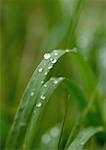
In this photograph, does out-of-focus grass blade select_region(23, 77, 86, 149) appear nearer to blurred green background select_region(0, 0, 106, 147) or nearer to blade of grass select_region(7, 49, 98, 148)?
blade of grass select_region(7, 49, 98, 148)

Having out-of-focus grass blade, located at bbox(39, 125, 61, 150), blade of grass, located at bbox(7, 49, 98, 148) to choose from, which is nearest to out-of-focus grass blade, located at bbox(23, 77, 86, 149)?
blade of grass, located at bbox(7, 49, 98, 148)

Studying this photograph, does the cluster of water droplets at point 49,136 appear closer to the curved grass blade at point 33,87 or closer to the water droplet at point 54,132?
the water droplet at point 54,132

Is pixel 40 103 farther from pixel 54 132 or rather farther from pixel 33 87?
pixel 54 132

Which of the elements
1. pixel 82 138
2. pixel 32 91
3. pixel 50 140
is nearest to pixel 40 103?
pixel 32 91

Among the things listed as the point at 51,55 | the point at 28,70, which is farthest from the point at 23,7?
the point at 51,55

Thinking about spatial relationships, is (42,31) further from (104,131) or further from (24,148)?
(24,148)
